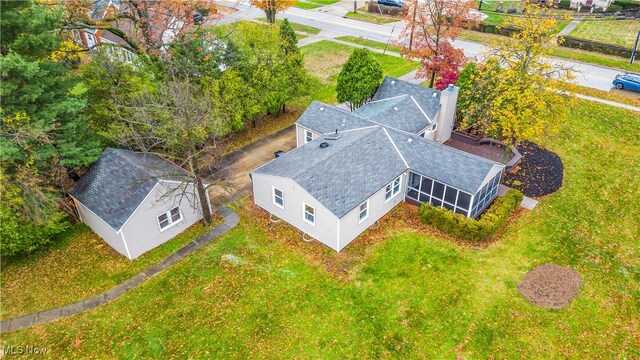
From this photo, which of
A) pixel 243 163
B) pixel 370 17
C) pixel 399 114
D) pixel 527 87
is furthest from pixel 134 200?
pixel 370 17

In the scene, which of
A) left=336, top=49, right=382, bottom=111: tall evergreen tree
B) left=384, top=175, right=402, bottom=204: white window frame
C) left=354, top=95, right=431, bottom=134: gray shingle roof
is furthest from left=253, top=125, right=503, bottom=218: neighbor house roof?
left=336, top=49, right=382, bottom=111: tall evergreen tree

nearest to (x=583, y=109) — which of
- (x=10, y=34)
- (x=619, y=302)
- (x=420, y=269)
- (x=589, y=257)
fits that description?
(x=589, y=257)

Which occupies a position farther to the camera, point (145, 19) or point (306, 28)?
point (306, 28)

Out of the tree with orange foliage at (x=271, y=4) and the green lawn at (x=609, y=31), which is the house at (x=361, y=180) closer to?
the tree with orange foliage at (x=271, y=4)

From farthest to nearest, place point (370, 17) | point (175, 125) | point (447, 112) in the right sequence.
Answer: point (370, 17) < point (447, 112) < point (175, 125)

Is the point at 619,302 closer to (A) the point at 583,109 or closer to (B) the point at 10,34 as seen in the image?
(A) the point at 583,109

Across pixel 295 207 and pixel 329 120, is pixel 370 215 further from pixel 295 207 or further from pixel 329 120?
pixel 329 120

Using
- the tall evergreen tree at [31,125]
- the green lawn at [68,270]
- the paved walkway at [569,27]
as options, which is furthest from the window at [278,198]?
the paved walkway at [569,27]
